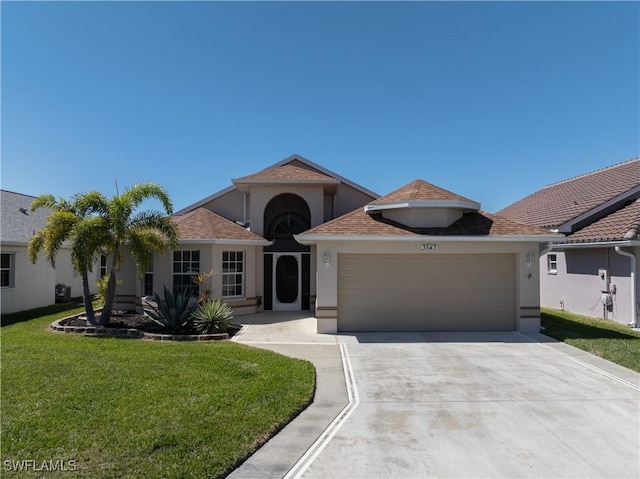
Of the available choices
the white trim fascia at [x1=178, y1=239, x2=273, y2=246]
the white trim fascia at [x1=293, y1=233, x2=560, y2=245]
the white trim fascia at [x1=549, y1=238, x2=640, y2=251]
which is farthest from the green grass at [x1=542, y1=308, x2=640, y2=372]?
the white trim fascia at [x1=178, y1=239, x2=273, y2=246]

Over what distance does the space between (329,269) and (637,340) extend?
8714 mm

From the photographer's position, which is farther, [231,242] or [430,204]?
[231,242]

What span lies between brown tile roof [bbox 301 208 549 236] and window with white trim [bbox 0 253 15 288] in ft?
39.4

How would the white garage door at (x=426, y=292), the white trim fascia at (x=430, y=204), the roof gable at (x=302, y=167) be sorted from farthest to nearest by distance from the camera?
the roof gable at (x=302, y=167), the white trim fascia at (x=430, y=204), the white garage door at (x=426, y=292)

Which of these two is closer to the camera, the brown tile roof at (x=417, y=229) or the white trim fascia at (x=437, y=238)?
the white trim fascia at (x=437, y=238)

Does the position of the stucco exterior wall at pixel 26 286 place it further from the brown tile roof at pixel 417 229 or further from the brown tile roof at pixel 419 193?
the brown tile roof at pixel 419 193

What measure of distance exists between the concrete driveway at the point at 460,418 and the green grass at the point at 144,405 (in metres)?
0.45

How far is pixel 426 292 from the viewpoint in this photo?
12078mm

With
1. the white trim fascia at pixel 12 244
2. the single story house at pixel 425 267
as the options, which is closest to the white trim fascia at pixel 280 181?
the single story house at pixel 425 267

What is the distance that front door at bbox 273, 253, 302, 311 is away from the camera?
16.7 metres

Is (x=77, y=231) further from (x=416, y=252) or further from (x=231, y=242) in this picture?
(x=416, y=252)

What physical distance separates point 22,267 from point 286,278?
10554 mm

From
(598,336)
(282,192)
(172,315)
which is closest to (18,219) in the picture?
(172,315)

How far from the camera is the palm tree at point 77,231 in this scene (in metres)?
10.9
